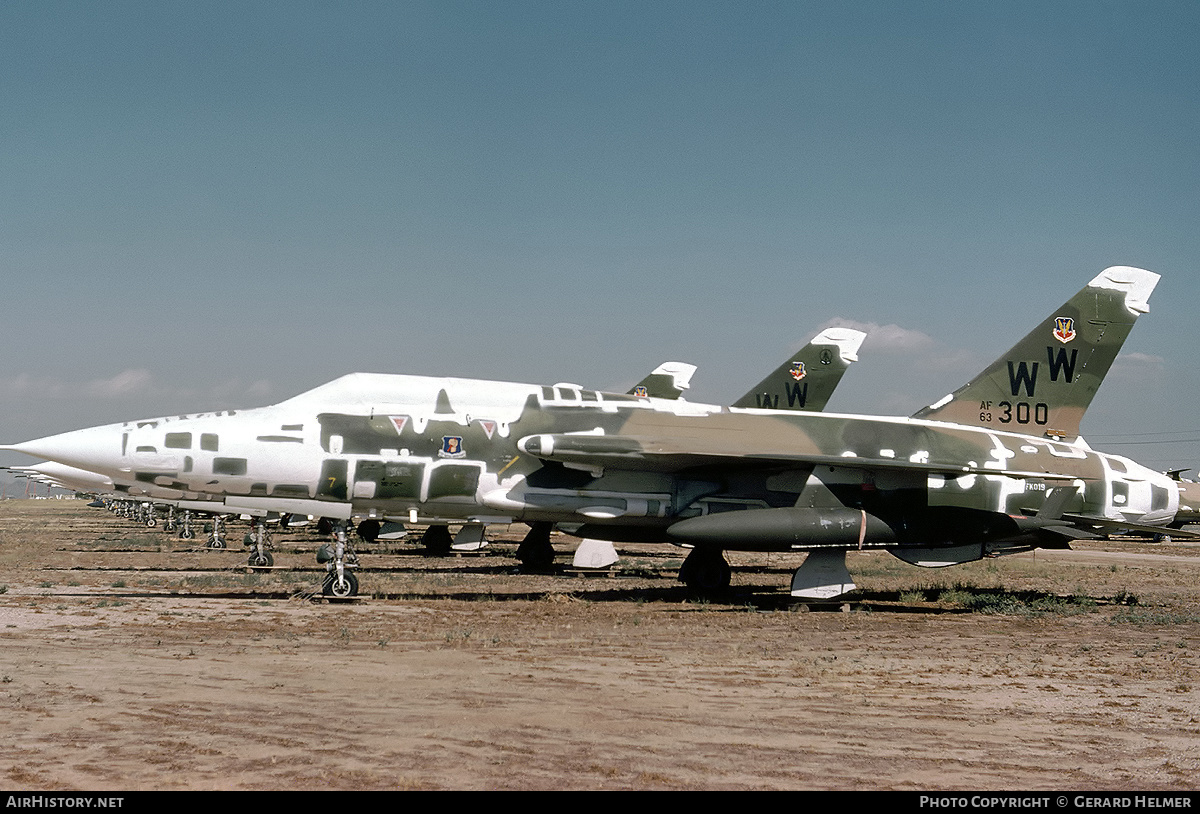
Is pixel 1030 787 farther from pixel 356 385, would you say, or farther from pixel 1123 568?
pixel 1123 568

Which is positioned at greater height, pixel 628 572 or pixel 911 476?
pixel 911 476

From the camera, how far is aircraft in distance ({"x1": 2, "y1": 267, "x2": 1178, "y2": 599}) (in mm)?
15266

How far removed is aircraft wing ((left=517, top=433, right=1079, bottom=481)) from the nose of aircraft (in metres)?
6.04

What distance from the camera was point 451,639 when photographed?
39.5 ft

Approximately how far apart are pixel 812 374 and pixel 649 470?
9.90 metres

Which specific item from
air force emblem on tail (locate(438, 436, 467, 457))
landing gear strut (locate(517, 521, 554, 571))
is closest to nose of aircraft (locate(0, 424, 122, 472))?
air force emblem on tail (locate(438, 436, 467, 457))

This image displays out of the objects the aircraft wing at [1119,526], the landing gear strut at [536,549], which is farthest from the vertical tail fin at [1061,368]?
the landing gear strut at [536,549]

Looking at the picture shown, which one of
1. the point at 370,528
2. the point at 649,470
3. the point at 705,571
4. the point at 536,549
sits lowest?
the point at 370,528

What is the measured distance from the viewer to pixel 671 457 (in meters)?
16.1

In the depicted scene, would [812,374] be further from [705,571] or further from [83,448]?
[83,448]

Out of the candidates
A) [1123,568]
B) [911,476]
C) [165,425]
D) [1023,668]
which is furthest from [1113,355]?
[165,425]

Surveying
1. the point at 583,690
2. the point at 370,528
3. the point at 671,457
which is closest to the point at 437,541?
the point at 370,528

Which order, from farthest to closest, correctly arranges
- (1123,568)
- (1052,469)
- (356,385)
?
(1123,568) → (1052,469) → (356,385)
